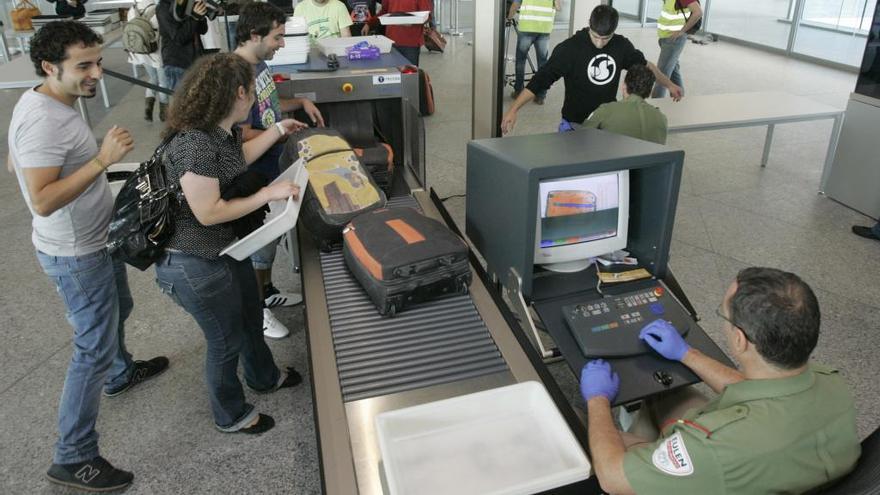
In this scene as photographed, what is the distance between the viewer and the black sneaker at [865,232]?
4.19 meters

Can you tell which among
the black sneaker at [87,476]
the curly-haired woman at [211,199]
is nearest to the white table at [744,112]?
the curly-haired woman at [211,199]

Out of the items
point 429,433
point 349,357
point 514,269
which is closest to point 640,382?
point 514,269

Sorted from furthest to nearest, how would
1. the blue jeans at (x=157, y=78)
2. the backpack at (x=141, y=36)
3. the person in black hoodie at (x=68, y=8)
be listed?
the person in black hoodie at (x=68, y=8), the blue jeans at (x=157, y=78), the backpack at (x=141, y=36)

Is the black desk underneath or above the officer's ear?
underneath

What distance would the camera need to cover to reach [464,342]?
6.55 feet

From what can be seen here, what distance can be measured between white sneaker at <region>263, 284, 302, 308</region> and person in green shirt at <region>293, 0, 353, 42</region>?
2697 mm

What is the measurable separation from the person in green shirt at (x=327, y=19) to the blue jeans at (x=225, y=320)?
3.45 meters

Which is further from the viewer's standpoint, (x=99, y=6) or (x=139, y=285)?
(x=99, y=6)

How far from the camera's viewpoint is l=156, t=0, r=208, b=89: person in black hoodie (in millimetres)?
4906

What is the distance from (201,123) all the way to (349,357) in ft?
2.71

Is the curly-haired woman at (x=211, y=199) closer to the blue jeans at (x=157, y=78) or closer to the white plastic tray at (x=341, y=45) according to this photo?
the white plastic tray at (x=341, y=45)

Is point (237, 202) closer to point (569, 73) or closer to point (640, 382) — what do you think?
point (640, 382)

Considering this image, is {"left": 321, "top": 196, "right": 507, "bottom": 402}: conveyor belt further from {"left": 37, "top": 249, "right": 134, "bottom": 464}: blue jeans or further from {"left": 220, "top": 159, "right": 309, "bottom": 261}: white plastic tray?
{"left": 37, "top": 249, "right": 134, "bottom": 464}: blue jeans

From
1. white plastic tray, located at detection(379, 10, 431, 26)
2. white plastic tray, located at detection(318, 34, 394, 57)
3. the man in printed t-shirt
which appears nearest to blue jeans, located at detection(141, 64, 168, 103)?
white plastic tray, located at detection(379, 10, 431, 26)
